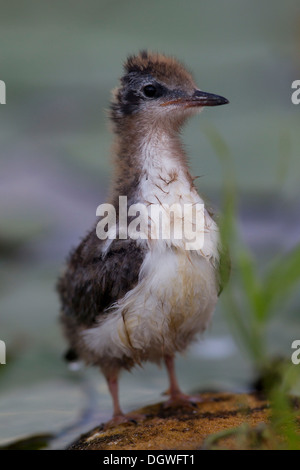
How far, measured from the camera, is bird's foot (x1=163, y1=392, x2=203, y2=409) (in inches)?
53.4

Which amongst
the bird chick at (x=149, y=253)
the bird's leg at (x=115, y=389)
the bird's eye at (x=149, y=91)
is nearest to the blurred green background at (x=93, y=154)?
the bird's leg at (x=115, y=389)

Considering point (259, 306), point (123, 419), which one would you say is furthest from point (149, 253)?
point (123, 419)

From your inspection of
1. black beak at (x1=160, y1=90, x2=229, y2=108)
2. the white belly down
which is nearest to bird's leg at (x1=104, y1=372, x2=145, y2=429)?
the white belly down

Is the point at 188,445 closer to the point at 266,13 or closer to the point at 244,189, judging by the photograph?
the point at 244,189

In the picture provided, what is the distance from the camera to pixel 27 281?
A: 242cm

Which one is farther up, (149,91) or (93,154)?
(93,154)

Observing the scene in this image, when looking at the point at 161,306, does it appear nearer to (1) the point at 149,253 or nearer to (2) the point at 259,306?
(1) the point at 149,253

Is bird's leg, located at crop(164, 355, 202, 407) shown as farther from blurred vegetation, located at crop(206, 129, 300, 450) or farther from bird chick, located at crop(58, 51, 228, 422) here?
blurred vegetation, located at crop(206, 129, 300, 450)

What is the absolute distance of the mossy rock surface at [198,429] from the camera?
1.00 m

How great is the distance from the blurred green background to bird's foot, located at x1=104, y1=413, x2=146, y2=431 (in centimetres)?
16

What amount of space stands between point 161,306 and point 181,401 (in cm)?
33

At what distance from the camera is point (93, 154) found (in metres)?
2.89

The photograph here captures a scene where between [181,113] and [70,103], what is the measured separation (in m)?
2.08

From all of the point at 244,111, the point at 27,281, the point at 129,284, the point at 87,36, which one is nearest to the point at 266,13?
the point at 244,111
